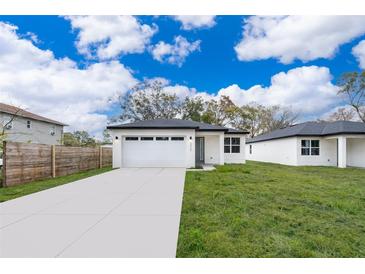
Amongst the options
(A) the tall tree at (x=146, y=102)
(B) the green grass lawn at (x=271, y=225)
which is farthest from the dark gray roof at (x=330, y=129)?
(A) the tall tree at (x=146, y=102)

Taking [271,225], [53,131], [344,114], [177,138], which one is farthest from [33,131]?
[344,114]

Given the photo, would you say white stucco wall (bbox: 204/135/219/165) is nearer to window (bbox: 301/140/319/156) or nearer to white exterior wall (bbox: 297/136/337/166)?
white exterior wall (bbox: 297/136/337/166)

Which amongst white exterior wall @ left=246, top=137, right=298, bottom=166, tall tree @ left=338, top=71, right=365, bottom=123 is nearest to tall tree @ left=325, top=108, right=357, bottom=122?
tall tree @ left=338, top=71, right=365, bottom=123

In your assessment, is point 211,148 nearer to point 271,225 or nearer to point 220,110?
point 271,225

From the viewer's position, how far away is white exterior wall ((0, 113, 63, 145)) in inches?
814

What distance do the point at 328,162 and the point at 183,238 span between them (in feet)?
64.9

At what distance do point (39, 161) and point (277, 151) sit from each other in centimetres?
2030

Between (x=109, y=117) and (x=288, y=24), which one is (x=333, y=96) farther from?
(x=109, y=117)

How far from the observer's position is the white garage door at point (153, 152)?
48.7 ft

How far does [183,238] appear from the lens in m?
3.47
